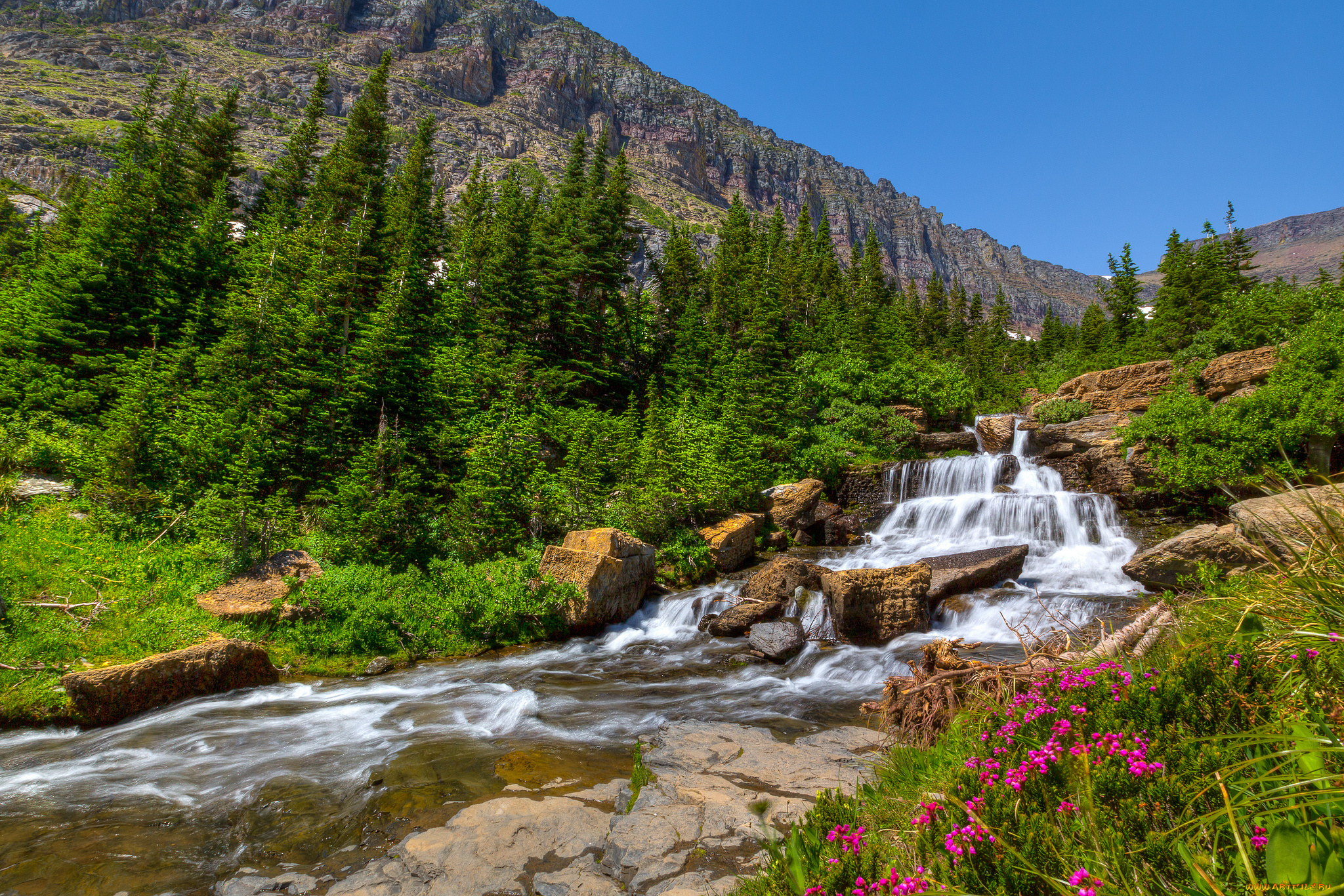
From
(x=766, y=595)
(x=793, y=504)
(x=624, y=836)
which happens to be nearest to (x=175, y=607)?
(x=624, y=836)

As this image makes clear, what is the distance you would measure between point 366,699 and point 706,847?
7.99m

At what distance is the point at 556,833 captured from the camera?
521cm

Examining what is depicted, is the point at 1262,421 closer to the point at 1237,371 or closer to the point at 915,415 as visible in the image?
the point at 1237,371

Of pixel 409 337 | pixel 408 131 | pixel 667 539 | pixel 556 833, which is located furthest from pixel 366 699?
pixel 408 131

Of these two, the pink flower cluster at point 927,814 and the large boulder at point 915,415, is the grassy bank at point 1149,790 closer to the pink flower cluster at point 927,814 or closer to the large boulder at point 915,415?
the pink flower cluster at point 927,814

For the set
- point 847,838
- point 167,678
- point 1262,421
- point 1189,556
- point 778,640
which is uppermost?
point 1262,421

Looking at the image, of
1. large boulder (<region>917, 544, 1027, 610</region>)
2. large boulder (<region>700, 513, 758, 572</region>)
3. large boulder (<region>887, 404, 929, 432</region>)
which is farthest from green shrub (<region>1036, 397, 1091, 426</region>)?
large boulder (<region>700, 513, 758, 572</region>)

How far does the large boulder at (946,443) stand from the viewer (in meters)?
31.5

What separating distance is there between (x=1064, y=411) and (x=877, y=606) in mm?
26958

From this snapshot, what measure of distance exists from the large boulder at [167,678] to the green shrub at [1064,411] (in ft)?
121

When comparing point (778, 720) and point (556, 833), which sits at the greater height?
point (556, 833)

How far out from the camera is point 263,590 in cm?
A: 1234

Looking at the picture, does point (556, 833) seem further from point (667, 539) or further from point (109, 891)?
point (667, 539)

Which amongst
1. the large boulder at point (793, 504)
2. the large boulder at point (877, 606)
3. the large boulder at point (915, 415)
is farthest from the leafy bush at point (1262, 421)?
the large boulder at point (915, 415)
